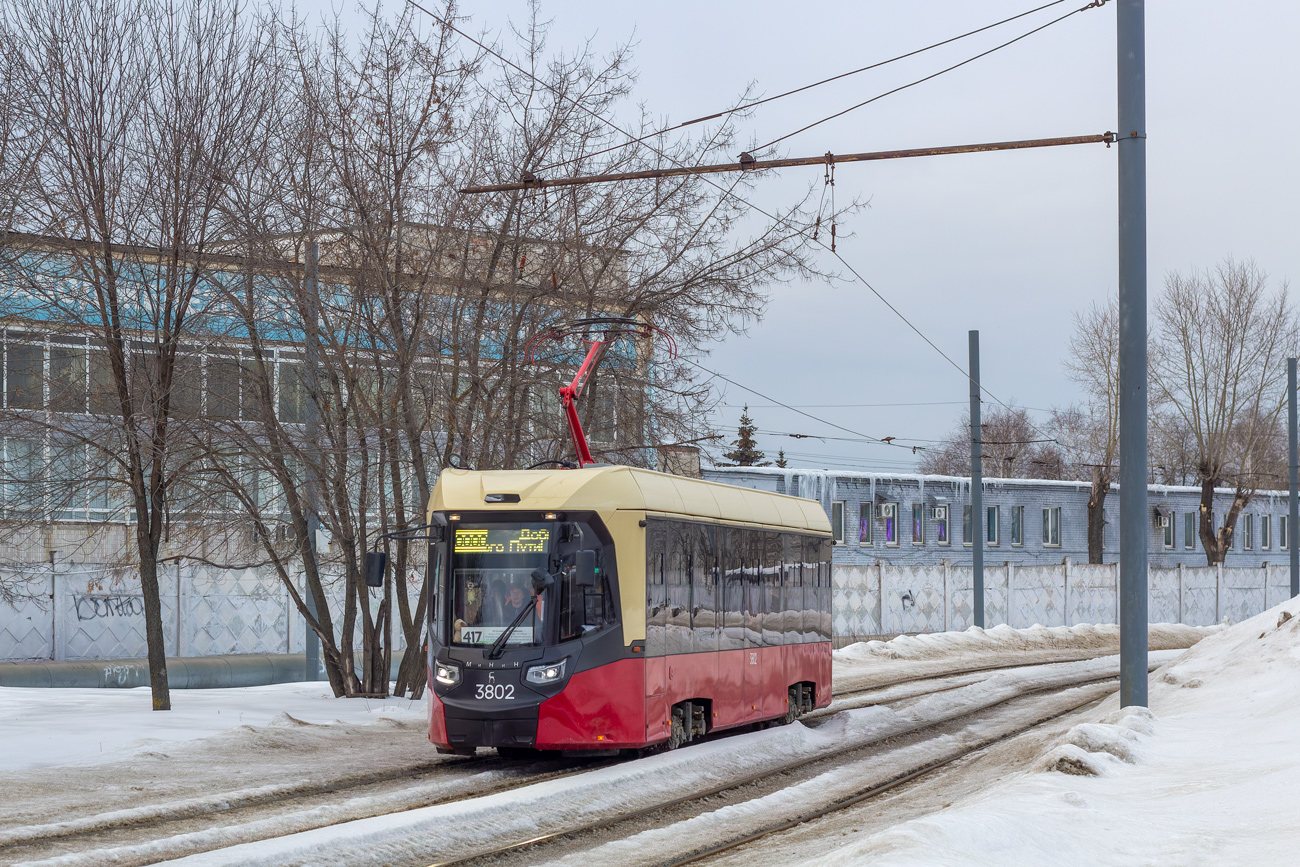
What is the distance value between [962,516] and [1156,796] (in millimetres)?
48633

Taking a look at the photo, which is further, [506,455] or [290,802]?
[506,455]

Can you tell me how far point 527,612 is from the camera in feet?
43.5

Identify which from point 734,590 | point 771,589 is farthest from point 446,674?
point 771,589

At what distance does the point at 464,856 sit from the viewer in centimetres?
912

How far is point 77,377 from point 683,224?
26.2ft

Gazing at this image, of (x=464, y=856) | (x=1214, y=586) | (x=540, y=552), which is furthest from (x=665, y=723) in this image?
(x=1214, y=586)

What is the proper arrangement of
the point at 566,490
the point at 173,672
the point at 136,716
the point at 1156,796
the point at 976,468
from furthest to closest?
the point at 976,468 → the point at 173,672 → the point at 136,716 → the point at 566,490 → the point at 1156,796

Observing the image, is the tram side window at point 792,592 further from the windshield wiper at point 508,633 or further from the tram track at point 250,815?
the windshield wiper at point 508,633

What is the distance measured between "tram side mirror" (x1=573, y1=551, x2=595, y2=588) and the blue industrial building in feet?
118

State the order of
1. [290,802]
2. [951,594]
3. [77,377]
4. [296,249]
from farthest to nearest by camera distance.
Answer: [951,594] < [296,249] < [77,377] < [290,802]

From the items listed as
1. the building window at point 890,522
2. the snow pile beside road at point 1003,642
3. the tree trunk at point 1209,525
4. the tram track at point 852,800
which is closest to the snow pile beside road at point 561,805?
the tram track at point 852,800

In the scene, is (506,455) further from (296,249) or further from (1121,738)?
(1121,738)

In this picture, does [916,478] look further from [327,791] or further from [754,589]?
[327,791]

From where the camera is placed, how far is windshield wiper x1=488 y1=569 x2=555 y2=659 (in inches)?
520
